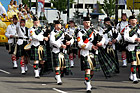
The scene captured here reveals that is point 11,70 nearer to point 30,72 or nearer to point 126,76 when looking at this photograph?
point 30,72

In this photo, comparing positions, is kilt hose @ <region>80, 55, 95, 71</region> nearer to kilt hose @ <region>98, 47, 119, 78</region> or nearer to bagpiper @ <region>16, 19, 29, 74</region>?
kilt hose @ <region>98, 47, 119, 78</region>

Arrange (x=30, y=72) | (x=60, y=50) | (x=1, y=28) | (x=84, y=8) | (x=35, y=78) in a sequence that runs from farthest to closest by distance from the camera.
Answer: (x=84, y=8), (x=1, y=28), (x=30, y=72), (x=35, y=78), (x=60, y=50)

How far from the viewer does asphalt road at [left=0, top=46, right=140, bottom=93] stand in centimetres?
1227

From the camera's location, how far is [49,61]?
15.4 metres

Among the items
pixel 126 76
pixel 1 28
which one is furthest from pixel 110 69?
pixel 1 28

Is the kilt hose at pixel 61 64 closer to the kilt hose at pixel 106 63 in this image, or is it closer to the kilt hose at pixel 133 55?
the kilt hose at pixel 106 63

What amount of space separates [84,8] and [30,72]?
288ft

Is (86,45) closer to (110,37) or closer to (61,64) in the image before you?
(61,64)

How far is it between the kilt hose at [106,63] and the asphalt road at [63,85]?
26 centimetres

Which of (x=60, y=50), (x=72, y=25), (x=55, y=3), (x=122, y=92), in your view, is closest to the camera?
(x=122, y=92)

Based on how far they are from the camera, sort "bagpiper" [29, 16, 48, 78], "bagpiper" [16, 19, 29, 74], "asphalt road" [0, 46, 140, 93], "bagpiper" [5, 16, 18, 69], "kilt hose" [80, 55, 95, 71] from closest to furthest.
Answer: "kilt hose" [80, 55, 95, 71], "asphalt road" [0, 46, 140, 93], "bagpiper" [29, 16, 48, 78], "bagpiper" [16, 19, 29, 74], "bagpiper" [5, 16, 18, 69]

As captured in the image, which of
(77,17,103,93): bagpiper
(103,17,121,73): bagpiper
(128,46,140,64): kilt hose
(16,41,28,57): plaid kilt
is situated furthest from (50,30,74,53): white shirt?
(16,41,28,57): plaid kilt

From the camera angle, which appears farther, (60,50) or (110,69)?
(110,69)

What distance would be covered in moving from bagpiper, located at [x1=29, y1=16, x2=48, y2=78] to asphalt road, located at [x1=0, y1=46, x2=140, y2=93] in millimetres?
544
